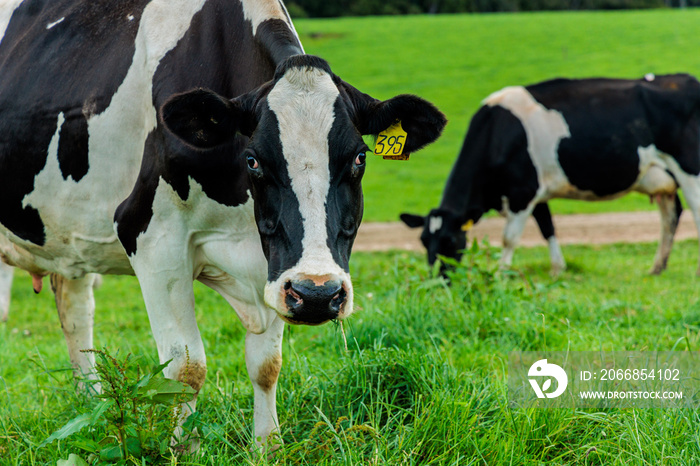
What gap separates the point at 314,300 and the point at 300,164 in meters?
0.53

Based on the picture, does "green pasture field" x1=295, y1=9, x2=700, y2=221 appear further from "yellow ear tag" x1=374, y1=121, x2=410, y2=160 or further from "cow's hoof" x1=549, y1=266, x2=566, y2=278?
"yellow ear tag" x1=374, y1=121, x2=410, y2=160

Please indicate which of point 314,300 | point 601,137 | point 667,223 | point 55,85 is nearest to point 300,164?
point 314,300

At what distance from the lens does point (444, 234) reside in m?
8.24

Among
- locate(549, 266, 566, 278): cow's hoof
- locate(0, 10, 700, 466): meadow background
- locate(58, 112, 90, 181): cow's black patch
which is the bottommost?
locate(549, 266, 566, 278): cow's hoof

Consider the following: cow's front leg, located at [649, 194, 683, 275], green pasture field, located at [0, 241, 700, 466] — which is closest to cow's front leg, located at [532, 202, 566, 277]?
cow's front leg, located at [649, 194, 683, 275]

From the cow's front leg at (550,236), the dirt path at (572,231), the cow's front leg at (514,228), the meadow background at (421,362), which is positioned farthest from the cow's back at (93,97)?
the dirt path at (572,231)

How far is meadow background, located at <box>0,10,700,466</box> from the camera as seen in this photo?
Result: 306cm

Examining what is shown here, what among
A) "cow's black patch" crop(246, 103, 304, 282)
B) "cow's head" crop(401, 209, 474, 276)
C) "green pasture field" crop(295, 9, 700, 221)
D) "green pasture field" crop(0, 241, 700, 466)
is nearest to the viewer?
"cow's black patch" crop(246, 103, 304, 282)

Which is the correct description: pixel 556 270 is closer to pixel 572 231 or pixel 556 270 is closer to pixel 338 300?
pixel 572 231

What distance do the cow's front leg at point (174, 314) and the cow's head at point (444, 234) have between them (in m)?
5.03

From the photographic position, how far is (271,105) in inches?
113

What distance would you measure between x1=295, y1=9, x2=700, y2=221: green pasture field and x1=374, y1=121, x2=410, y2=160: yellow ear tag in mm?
12924

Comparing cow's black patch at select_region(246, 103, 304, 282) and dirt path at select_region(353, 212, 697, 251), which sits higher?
cow's black patch at select_region(246, 103, 304, 282)

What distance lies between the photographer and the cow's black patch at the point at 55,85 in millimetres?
3561
